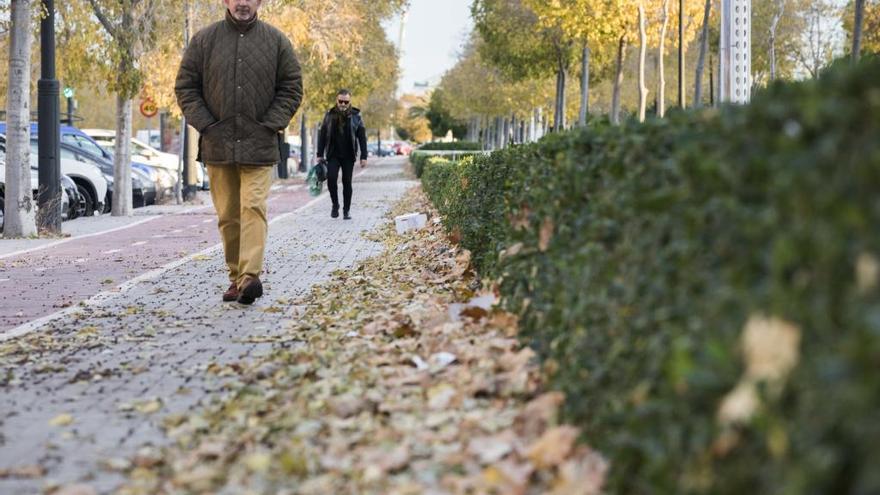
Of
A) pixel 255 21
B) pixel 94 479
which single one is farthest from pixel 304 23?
pixel 94 479

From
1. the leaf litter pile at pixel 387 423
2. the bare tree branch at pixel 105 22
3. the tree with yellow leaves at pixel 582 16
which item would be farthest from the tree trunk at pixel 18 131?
the tree with yellow leaves at pixel 582 16

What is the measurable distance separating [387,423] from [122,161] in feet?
67.2

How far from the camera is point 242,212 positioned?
9289 millimetres

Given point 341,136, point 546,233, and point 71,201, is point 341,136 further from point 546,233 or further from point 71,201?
point 546,233

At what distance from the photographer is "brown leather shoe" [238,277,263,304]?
898 cm

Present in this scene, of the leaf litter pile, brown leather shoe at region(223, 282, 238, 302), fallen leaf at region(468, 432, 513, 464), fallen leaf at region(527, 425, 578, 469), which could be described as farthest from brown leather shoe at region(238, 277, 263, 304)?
fallen leaf at region(527, 425, 578, 469)

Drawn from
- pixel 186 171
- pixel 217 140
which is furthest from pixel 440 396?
pixel 186 171

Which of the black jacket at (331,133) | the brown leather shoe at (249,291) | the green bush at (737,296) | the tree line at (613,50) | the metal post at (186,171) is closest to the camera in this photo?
the green bush at (737,296)

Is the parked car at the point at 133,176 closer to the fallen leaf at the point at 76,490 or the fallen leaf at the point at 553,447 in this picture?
the fallen leaf at the point at 76,490

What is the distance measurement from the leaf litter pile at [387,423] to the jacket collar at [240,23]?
2.86 m

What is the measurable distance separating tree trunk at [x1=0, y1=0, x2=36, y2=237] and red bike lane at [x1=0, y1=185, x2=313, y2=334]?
81 cm

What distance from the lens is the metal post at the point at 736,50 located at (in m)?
23.6

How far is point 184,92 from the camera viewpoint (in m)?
9.25

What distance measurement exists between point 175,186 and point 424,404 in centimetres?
2696
